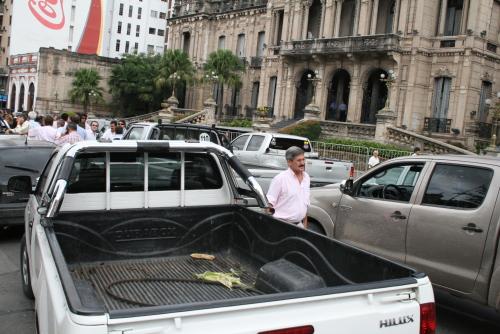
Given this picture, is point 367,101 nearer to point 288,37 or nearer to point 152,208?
point 288,37

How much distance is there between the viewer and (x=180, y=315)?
105 inches

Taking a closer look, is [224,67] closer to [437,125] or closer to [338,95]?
[338,95]

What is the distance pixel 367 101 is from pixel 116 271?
33714 mm

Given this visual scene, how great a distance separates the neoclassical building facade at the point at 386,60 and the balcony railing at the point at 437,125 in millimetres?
59

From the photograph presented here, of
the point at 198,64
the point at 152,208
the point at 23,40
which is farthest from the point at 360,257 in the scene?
the point at 23,40

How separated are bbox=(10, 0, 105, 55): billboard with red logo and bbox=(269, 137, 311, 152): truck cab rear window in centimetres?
6507

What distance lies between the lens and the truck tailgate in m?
2.65

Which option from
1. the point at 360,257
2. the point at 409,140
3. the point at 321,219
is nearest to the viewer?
the point at 360,257

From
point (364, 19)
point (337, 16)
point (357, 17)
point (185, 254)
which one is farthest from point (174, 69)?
point (185, 254)

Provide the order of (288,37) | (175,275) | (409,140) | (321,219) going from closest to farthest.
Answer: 1. (175,275)
2. (321,219)
3. (409,140)
4. (288,37)

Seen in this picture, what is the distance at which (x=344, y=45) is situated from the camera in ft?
119

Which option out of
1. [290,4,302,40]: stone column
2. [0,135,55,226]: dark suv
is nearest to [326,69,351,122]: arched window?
[290,4,302,40]: stone column

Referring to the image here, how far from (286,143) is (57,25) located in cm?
6823

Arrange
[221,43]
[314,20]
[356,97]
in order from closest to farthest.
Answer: [356,97]
[314,20]
[221,43]
